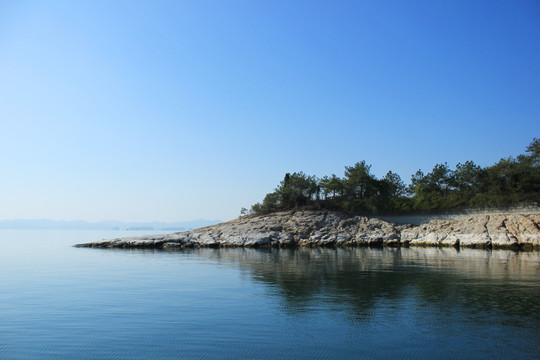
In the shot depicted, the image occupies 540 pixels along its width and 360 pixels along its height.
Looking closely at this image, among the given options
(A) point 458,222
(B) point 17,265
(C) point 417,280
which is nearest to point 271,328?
(C) point 417,280

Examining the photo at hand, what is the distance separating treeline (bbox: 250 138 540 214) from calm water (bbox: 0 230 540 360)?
40.7 m

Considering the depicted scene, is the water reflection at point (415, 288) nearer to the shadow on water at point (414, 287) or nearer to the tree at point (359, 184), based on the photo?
the shadow on water at point (414, 287)

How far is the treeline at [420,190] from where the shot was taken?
62.8m

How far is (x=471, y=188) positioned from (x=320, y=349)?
234 feet

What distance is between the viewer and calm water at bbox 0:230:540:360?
11789mm

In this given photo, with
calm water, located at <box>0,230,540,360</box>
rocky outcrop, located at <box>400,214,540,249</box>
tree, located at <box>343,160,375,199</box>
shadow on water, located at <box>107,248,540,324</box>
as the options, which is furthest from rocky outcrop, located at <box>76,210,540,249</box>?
calm water, located at <box>0,230,540,360</box>

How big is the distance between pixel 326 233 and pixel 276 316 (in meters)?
56.0

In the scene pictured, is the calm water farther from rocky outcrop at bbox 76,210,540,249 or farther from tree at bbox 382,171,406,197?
tree at bbox 382,171,406,197

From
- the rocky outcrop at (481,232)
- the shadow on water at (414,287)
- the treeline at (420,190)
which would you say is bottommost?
the shadow on water at (414,287)

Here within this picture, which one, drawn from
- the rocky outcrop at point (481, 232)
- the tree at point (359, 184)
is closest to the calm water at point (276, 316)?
the rocky outcrop at point (481, 232)

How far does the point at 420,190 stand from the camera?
78.5 metres

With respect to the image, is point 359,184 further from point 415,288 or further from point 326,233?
point 415,288

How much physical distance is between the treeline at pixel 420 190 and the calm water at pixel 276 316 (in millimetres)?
40728

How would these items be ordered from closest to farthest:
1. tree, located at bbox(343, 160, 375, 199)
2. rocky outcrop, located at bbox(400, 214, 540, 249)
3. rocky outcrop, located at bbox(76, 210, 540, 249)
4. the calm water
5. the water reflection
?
1. the calm water
2. the water reflection
3. rocky outcrop, located at bbox(400, 214, 540, 249)
4. rocky outcrop, located at bbox(76, 210, 540, 249)
5. tree, located at bbox(343, 160, 375, 199)
